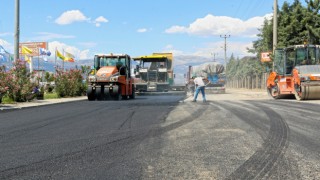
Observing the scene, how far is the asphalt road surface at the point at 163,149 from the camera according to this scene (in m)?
4.85

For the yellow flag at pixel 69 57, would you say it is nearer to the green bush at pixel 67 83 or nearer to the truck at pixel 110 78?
the green bush at pixel 67 83

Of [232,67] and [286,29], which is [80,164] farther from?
[232,67]

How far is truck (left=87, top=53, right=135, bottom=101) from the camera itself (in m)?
21.8

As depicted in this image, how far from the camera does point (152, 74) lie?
30.5 meters

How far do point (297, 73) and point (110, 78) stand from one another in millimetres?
9881

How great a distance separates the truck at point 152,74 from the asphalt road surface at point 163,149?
20.0 meters

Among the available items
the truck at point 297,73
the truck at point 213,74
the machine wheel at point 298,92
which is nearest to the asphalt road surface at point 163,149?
the truck at point 297,73

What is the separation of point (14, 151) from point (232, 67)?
116338mm

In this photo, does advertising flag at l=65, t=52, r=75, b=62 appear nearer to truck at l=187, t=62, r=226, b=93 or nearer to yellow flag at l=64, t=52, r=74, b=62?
yellow flag at l=64, t=52, r=74, b=62

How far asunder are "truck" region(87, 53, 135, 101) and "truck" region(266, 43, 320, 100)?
28.2 ft

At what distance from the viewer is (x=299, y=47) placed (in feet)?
66.0

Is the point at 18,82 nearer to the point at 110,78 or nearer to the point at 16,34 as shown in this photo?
the point at 16,34

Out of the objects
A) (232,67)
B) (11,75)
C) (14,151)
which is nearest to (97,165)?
(14,151)

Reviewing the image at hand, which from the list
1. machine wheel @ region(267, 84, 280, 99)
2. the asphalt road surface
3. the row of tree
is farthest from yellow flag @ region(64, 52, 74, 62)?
the asphalt road surface
